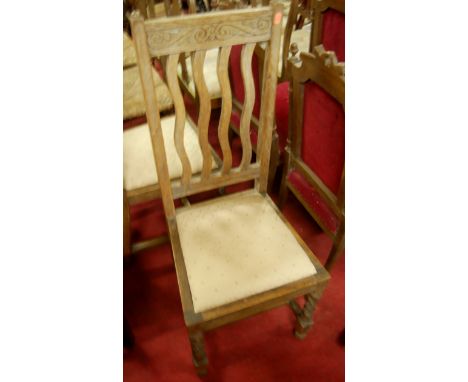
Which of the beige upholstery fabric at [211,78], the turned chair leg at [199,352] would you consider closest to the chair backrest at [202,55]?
the turned chair leg at [199,352]

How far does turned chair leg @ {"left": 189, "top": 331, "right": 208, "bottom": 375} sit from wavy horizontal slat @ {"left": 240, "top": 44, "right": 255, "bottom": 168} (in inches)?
22.5

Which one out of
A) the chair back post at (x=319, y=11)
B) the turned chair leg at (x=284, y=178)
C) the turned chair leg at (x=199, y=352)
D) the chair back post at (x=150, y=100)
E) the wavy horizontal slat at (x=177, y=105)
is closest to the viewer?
the chair back post at (x=150, y=100)

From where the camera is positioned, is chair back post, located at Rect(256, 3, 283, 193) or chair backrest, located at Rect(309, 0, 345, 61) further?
chair backrest, located at Rect(309, 0, 345, 61)

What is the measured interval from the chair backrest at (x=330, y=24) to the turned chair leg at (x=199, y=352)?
1.37 metres

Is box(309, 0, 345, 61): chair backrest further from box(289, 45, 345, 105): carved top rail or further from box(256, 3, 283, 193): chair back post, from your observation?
box(256, 3, 283, 193): chair back post

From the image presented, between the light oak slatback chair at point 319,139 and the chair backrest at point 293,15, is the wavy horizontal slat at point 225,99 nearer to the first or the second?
the light oak slatback chair at point 319,139

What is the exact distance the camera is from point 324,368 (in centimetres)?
130

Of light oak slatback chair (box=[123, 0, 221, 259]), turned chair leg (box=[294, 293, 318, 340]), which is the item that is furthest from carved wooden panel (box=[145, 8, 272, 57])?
turned chair leg (box=[294, 293, 318, 340])

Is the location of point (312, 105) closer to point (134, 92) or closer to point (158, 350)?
point (134, 92)

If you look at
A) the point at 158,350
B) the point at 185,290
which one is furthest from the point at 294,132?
the point at 158,350

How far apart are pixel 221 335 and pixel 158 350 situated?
0.83 feet

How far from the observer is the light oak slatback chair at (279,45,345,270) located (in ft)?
3.36

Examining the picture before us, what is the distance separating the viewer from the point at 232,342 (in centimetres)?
140

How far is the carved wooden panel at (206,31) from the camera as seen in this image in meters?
0.87
